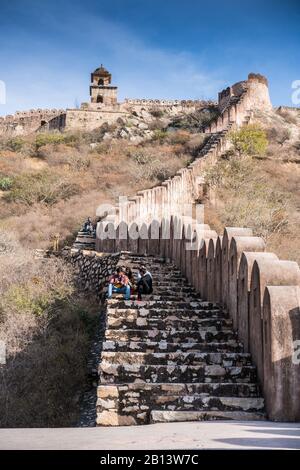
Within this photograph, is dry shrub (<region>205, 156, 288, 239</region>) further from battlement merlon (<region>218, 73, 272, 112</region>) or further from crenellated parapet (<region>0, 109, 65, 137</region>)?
crenellated parapet (<region>0, 109, 65, 137</region>)

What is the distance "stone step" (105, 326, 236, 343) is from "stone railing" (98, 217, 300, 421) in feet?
0.81

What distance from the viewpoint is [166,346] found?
659 cm

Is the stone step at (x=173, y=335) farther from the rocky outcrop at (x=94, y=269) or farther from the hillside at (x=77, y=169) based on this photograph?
the hillside at (x=77, y=169)

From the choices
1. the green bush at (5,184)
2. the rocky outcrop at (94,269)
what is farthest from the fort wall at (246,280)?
the green bush at (5,184)

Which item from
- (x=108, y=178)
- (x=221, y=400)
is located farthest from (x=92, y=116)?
(x=221, y=400)

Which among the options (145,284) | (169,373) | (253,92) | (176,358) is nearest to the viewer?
(169,373)

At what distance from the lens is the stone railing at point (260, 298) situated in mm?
5023

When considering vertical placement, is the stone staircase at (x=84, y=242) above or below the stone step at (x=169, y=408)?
above

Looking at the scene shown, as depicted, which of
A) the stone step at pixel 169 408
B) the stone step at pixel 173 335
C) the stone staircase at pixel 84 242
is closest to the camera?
the stone step at pixel 169 408

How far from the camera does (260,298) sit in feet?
18.6

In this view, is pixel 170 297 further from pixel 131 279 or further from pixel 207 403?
pixel 207 403

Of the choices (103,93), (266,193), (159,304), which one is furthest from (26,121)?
(159,304)

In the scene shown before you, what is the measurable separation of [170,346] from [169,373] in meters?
0.68

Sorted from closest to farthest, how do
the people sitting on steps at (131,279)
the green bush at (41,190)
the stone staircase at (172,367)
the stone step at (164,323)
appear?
the stone staircase at (172,367) → the stone step at (164,323) → the people sitting on steps at (131,279) → the green bush at (41,190)
